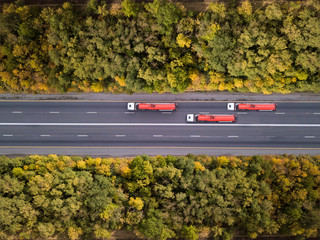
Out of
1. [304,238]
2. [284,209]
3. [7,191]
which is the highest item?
[7,191]

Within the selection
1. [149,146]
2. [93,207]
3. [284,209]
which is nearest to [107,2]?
[149,146]

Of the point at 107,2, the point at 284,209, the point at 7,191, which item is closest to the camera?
the point at 7,191

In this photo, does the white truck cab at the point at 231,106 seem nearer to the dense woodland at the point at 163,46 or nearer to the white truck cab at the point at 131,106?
the dense woodland at the point at 163,46

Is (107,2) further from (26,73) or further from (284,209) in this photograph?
(284,209)

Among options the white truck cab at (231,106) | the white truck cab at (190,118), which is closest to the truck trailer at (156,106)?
the white truck cab at (190,118)

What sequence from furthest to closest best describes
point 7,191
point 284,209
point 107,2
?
point 107,2, point 284,209, point 7,191

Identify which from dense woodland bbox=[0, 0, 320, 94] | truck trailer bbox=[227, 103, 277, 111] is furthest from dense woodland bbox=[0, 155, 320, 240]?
dense woodland bbox=[0, 0, 320, 94]

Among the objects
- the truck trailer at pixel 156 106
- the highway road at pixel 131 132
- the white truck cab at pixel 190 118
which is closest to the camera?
the truck trailer at pixel 156 106
